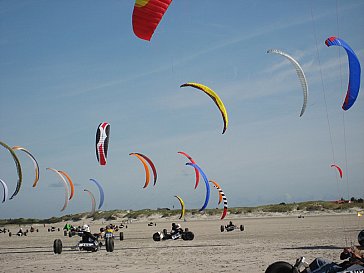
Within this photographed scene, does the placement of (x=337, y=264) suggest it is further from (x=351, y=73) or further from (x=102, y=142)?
(x=102, y=142)

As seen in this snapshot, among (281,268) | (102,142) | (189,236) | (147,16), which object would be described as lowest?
(189,236)

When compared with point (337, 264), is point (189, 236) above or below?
below

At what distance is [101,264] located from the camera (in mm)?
17359

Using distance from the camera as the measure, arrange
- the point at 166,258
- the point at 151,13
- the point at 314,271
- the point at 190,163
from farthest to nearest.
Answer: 1. the point at 190,163
2. the point at 166,258
3. the point at 151,13
4. the point at 314,271

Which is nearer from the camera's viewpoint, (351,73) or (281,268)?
(281,268)

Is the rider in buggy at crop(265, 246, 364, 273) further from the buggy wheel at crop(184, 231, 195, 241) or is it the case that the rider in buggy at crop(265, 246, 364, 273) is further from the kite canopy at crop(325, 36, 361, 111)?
the buggy wheel at crop(184, 231, 195, 241)

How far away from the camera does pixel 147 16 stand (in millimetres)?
13336

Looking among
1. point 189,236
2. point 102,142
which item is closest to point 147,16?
point 102,142

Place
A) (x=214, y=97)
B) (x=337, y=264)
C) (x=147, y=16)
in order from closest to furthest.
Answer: (x=337, y=264)
(x=147, y=16)
(x=214, y=97)

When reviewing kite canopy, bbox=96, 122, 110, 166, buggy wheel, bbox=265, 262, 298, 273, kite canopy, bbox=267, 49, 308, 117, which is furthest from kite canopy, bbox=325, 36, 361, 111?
kite canopy, bbox=96, 122, 110, 166

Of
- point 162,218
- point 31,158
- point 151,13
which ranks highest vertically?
point 151,13

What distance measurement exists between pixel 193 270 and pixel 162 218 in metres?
86.7

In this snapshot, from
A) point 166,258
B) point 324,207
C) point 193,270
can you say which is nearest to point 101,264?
point 166,258

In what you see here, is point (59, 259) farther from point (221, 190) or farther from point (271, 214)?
point (271, 214)
